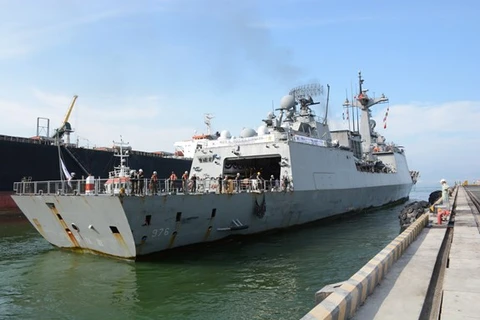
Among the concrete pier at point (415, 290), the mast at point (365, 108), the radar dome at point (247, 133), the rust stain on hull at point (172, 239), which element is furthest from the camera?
the mast at point (365, 108)

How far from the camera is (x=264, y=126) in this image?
21734 mm

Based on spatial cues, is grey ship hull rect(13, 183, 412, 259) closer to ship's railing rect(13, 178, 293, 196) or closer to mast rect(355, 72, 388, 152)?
ship's railing rect(13, 178, 293, 196)

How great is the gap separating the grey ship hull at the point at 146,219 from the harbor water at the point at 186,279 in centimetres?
49

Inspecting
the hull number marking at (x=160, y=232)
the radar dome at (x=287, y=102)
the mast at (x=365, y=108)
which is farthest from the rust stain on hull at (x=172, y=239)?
the mast at (x=365, y=108)

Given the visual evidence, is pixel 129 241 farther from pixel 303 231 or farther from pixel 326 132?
pixel 326 132

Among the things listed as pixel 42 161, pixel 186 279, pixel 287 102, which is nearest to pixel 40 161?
pixel 42 161

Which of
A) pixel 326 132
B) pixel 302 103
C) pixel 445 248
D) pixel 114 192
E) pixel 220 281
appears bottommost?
pixel 220 281

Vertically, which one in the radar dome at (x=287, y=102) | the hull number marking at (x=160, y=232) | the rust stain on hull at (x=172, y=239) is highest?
the radar dome at (x=287, y=102)

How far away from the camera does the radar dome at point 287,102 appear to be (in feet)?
76.5

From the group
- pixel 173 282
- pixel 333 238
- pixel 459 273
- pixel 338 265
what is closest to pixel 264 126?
pixel 333 238

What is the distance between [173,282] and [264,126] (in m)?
13.7

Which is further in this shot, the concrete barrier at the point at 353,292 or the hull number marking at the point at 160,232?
the hull number marking at the point at 160,232

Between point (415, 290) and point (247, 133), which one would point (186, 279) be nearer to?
point (415, 290)

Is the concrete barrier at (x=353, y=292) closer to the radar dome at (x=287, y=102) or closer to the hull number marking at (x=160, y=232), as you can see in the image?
the hull number marking at (x=160, y=232)
